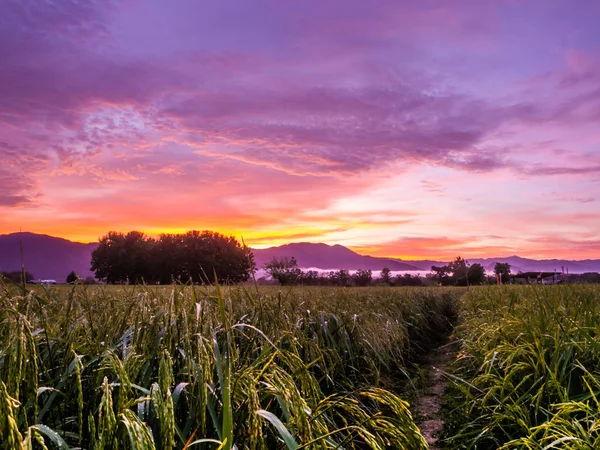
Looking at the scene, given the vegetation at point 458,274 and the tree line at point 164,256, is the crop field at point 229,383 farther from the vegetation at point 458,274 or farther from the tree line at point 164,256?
the tree line at point 164,256

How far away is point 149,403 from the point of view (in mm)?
2787

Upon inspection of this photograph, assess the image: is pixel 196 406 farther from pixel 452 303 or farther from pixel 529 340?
pixel 452 303

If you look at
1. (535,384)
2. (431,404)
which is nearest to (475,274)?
(431,404)

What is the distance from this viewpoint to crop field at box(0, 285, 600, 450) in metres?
2.10

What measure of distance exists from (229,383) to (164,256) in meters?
70.4

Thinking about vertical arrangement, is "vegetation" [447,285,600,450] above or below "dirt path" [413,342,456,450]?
above

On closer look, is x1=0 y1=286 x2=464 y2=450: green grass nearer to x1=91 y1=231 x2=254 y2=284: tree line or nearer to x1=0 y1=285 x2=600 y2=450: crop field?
x1=0 y1=285 x2=600 y2=450: crop field

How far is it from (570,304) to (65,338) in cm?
663

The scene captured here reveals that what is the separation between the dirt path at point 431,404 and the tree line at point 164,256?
2284 inches

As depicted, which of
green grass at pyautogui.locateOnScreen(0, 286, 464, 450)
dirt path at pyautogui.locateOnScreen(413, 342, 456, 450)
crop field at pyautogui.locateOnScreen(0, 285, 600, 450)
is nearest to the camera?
green grass at pyautogui.locateOnScreen(0, 286, 464, 450)

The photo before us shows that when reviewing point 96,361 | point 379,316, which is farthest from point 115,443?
point 379,316

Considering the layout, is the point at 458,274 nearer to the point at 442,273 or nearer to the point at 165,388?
the point at 442,273

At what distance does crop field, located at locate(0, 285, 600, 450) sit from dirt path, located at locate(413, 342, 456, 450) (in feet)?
0.48

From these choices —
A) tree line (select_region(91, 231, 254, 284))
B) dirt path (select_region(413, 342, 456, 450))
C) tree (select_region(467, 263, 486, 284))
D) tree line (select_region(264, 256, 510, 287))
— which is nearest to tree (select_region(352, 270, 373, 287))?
tree line (select_region(264, 256, 510, 287))
